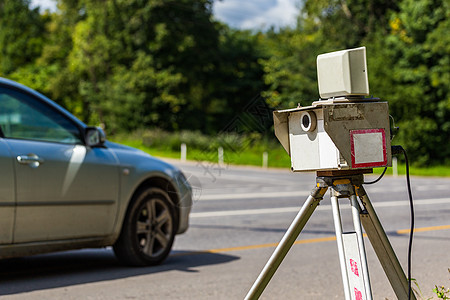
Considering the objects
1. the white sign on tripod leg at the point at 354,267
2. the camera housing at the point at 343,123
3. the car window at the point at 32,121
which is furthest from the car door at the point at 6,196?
the white sign on tripod leg at the point at 354,267

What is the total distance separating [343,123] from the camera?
3180mm

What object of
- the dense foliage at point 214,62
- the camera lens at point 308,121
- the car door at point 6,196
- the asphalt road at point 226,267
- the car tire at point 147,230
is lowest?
the asphalt road at point 226,267

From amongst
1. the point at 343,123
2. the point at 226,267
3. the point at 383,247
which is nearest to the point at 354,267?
the point at 383,247

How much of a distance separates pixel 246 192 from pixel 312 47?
3239cm

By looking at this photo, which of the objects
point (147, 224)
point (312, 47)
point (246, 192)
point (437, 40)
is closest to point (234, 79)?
point (312, 47)

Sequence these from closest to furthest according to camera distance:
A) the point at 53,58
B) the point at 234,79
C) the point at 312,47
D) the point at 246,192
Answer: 1. the point at 246,192
2. the point at 312,47
3. the point at 234,79
4. the point at 53,58

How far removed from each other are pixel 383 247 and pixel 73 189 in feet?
12.6

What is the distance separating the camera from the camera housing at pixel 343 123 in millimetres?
3178

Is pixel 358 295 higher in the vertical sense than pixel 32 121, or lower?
lower

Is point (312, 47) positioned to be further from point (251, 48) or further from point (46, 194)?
point (46, 194)

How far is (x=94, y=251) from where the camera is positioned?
862 cm

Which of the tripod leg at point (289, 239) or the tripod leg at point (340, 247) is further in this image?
the tripod leg at point (289, 239)

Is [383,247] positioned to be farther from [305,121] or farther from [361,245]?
[305,121]

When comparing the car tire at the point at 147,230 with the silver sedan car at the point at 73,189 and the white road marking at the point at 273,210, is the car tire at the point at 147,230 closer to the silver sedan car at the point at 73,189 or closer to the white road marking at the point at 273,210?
the silver sedan car at the point at 73,189
